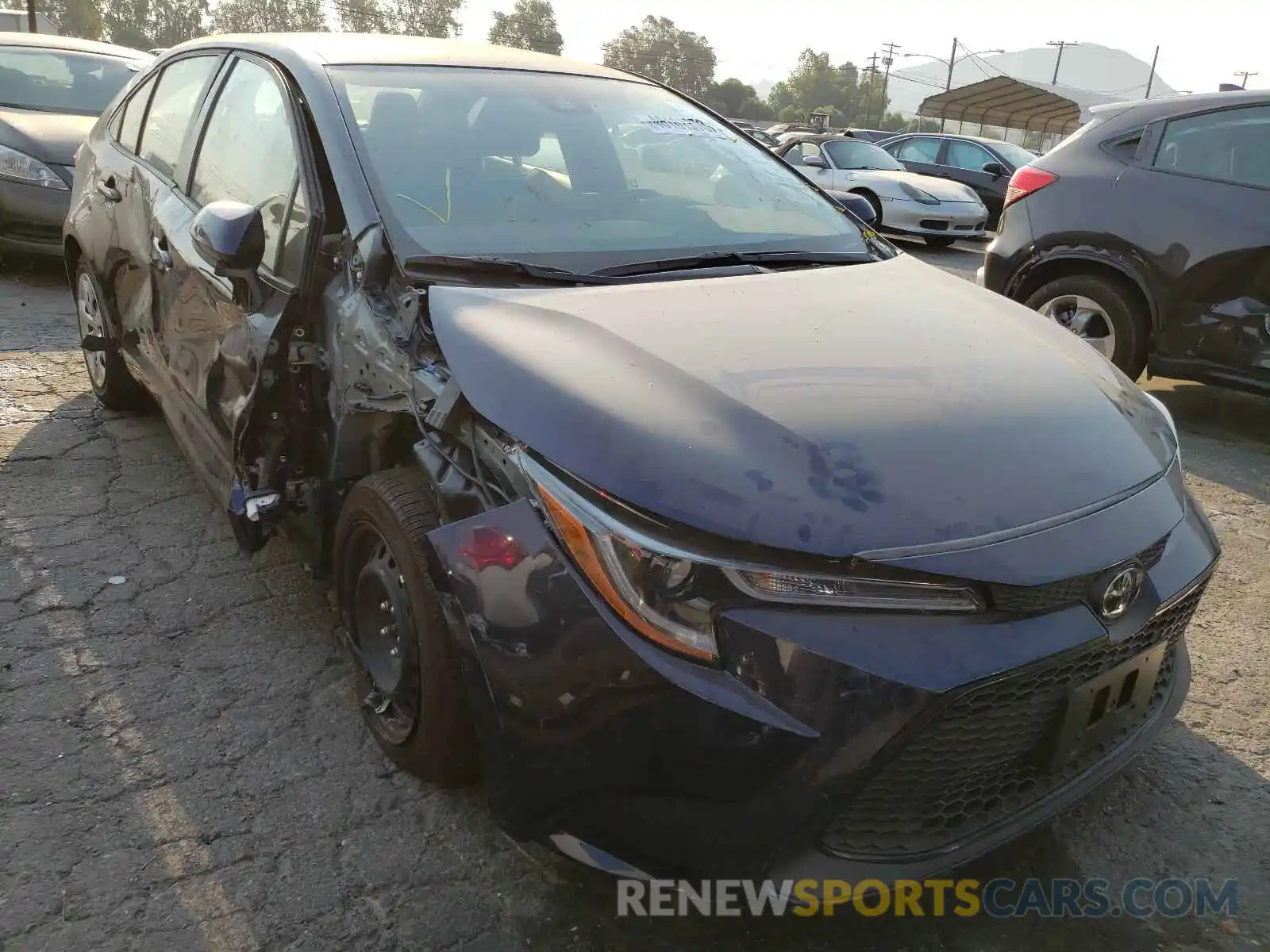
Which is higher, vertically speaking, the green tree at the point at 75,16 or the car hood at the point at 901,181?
the green tree at the point at 75,16

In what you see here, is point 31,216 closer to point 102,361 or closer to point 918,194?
point 102,361

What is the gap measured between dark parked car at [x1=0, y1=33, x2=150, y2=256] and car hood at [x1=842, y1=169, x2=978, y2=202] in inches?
314

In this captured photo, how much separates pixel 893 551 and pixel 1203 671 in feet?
5.93

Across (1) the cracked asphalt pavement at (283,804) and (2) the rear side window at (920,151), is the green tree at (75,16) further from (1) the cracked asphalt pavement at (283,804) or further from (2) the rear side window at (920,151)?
(1) the cracked asphalt pavement at (283,804)

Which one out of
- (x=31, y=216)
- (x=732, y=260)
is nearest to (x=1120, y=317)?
(x=732, y=260)

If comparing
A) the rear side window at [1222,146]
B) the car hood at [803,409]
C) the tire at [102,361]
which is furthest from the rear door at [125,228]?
the rear side window at [1222,146]

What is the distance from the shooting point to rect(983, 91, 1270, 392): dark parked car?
4.43m

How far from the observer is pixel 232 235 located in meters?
2.27

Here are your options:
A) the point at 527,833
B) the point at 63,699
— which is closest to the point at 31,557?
the point at 63,699

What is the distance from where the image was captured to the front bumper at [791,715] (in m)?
1.46

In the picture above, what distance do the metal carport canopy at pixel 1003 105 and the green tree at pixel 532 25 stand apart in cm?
5767

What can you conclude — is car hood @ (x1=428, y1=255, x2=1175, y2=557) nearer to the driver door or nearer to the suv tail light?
the driver door

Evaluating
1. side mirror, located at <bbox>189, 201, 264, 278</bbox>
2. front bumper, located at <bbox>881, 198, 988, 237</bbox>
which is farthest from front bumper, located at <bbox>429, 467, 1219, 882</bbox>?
front bumper, located at <bbox>881, 198, 988, 237</bbox>

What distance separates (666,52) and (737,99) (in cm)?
1561
